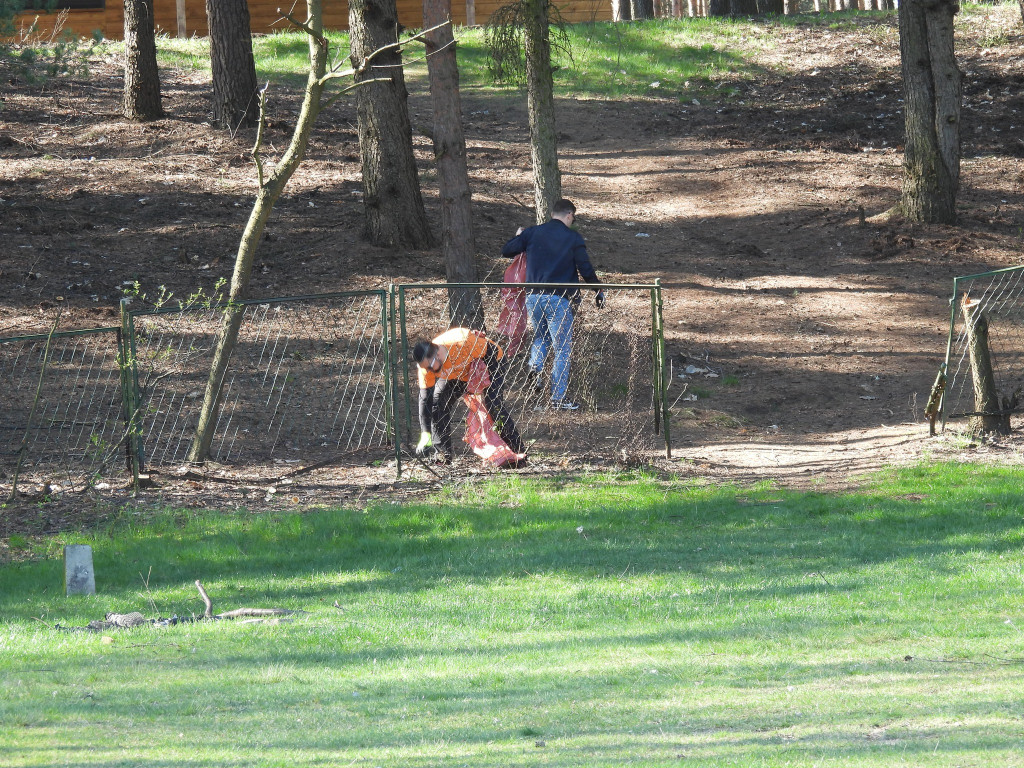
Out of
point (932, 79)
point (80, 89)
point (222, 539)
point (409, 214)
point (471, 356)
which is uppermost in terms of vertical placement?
point (80, 89)

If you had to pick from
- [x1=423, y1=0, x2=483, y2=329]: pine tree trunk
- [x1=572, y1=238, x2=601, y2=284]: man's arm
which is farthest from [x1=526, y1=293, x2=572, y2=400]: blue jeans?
[x1=423, y1=0, x2=483, y2=329]: pine tree trunk

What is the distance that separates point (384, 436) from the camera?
442 inches

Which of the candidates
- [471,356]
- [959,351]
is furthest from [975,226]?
[471,356]

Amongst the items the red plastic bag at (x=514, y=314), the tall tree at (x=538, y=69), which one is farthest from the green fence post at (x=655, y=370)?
the tall tree at (x=538, y=69)

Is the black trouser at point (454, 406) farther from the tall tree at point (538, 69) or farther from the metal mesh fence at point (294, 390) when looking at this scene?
the tall tree at point (538, 69)

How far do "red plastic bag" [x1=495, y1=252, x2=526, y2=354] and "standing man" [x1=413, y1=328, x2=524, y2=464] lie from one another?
Result: 1128mm

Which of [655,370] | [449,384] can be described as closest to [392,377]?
[449,384]

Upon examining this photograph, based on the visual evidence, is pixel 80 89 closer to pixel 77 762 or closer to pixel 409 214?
pixel 409 214

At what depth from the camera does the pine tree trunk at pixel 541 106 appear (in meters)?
13.2

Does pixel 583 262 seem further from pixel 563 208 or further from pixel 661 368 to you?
pixel 661 368

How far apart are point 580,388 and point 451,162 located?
317 centimetres

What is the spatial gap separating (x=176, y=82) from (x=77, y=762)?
2111cm

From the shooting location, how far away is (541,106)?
13430mm

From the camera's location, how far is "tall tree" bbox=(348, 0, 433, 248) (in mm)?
14188
